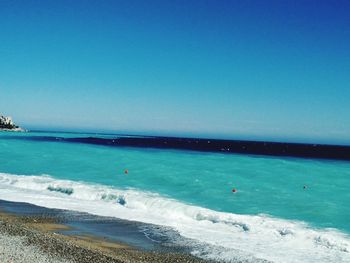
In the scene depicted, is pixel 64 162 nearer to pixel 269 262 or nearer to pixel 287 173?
pixel 287 173

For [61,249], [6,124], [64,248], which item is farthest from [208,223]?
[6,124]

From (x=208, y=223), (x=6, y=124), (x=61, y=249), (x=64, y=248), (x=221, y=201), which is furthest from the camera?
(x=6, y=124)

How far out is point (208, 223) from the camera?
2147 centimetres

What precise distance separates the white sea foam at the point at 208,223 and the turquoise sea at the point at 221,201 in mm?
41

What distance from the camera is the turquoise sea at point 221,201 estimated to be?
16.9 m

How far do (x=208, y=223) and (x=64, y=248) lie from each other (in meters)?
9.73

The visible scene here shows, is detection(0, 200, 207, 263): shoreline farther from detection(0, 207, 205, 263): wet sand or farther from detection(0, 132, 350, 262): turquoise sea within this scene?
detection(0, 132, 350, 262): turquoise sea

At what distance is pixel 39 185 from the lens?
33.5 meters

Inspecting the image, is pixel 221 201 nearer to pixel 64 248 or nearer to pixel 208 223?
pixel 208 223

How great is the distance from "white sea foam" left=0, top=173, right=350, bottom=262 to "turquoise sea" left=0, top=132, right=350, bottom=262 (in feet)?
0.14

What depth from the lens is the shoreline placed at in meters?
12.6

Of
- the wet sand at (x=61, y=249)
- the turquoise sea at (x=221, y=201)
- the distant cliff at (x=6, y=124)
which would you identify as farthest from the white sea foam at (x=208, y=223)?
the distant cliff at (x=6, y=124)

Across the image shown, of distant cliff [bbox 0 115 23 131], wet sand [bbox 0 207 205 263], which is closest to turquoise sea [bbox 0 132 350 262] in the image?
wet sand [bbox 0 207 205 263]

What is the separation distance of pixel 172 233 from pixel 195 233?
4.03 feet
